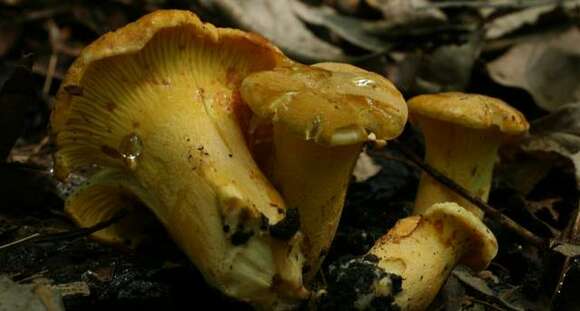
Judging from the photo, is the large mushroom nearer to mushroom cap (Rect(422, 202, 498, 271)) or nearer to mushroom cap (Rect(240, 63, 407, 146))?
mushroom cap (Rect(422, 202, 498, 271))

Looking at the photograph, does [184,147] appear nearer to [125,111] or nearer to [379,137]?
[125,111]

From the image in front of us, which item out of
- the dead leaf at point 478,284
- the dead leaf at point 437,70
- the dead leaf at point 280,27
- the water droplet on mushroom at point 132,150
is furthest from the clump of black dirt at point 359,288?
the dead leaf at point 280,27

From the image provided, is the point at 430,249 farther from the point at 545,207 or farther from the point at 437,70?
the point at 437,70

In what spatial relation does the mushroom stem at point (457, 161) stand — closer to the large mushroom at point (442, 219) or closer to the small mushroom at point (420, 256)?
the large mushroom at point (442, 219)

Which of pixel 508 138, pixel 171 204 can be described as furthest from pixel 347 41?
pixel 171 204

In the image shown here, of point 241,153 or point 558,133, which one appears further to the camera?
point 558,133

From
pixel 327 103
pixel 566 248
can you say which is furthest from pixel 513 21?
pixel 327 103

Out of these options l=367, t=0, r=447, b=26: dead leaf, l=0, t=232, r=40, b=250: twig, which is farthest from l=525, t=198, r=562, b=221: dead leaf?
l=0, t=232, r=40, b=250: twig
